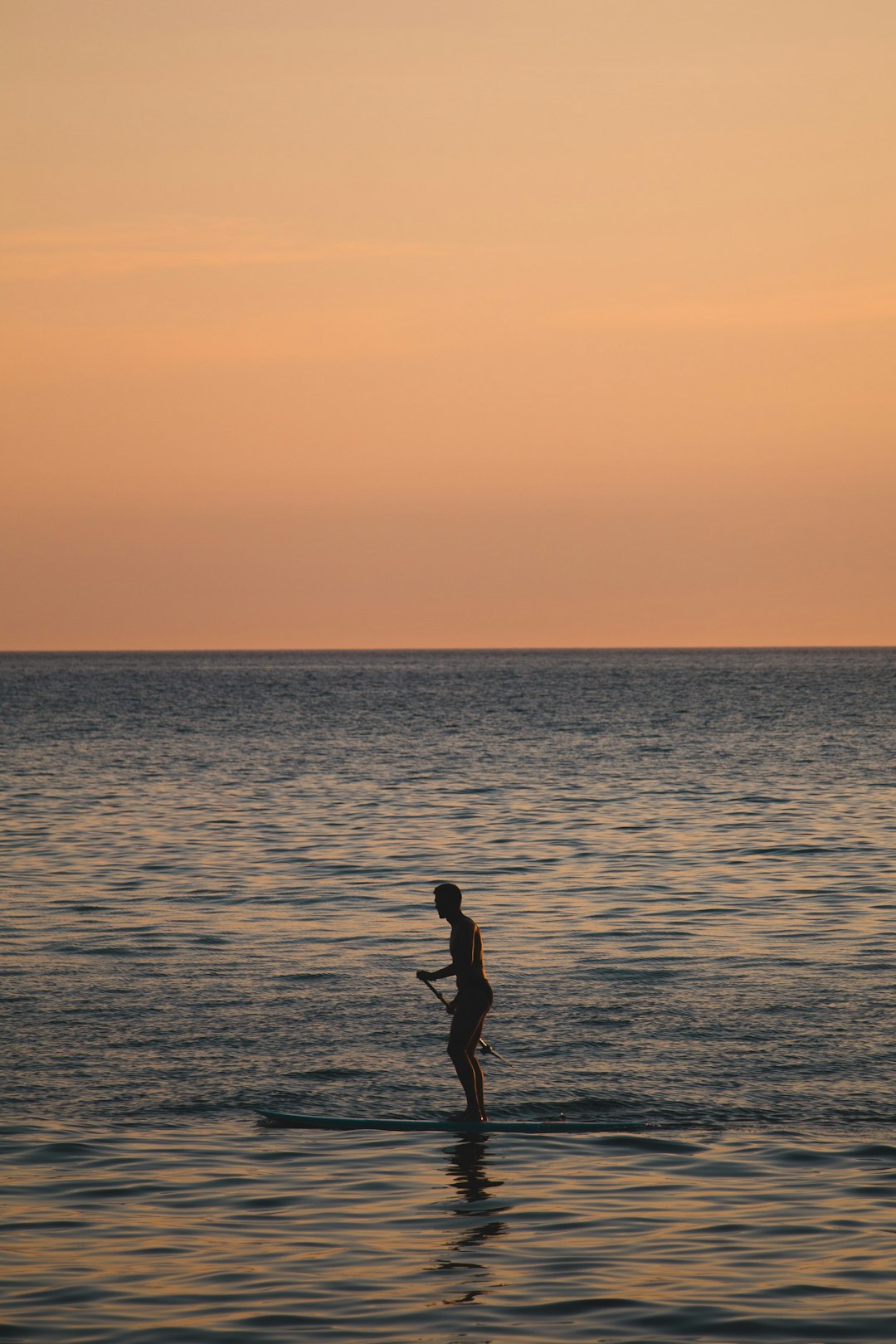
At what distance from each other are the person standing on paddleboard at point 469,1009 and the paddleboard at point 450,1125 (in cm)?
18

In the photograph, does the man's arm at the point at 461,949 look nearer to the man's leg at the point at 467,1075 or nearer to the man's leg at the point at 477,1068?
the man's leg at the point at 477,1068

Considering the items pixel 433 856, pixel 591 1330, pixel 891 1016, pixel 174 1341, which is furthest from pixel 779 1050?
pixel 433 856

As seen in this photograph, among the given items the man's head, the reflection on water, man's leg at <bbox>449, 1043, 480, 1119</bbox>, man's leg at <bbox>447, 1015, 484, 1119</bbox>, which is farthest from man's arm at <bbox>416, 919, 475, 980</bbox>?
the reflection on water

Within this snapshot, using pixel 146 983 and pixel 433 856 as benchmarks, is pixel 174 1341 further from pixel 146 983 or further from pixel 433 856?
pixel 433 856

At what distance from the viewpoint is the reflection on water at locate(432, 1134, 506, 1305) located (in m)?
10.9

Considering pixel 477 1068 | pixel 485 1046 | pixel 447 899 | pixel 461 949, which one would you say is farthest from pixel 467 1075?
pixel 447 899

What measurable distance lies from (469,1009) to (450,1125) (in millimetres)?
1029

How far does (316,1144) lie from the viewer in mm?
13812

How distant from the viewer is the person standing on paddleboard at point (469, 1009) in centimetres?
1434

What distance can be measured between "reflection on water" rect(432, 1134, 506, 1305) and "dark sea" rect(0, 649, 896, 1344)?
34mm

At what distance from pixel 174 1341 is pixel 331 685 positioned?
18147 cm

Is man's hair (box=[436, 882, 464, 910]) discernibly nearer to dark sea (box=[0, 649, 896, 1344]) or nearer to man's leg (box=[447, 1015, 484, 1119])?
man's leg (box=[447, 1015, 484, 1119])

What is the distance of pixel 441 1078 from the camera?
16.4 metres

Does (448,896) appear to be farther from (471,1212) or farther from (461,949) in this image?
(471,1212)
